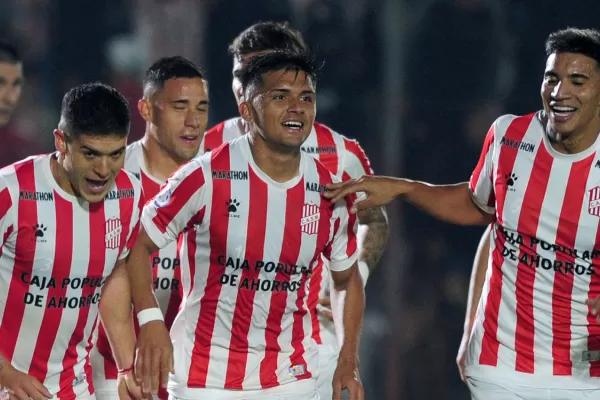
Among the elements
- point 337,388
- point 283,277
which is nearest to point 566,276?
point 337,388

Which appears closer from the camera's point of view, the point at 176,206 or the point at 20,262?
the point at 20,262

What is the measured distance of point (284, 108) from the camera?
3678 millimetres

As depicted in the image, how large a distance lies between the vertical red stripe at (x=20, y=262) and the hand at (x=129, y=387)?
0.40 metres

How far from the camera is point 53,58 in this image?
6699 millimetres

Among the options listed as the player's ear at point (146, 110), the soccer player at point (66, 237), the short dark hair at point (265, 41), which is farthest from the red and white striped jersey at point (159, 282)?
the short dark hair at point (265, 41)

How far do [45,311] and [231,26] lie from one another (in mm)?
3436

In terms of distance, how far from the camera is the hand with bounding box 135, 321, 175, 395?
334 cm

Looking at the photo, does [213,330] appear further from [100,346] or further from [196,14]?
[196,14]

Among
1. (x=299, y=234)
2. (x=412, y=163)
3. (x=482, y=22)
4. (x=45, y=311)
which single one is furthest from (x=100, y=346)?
(x=482, y=22)

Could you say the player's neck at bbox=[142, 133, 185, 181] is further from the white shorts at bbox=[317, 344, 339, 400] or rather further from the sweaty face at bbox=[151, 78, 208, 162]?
the white shorts at bbox=[317, 344, 339, 400]

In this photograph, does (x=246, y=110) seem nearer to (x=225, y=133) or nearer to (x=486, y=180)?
(x=225, y=133)

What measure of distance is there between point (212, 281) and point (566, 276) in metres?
1.26

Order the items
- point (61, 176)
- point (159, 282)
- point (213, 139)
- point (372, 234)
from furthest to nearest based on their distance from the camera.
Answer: point (372, 234) → point (213, 139) → point (159, 282) → point (61, 176)

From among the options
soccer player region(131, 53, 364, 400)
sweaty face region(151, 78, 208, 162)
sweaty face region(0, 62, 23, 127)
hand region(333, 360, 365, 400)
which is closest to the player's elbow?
soccer player region(131, 53, 364, 400)
